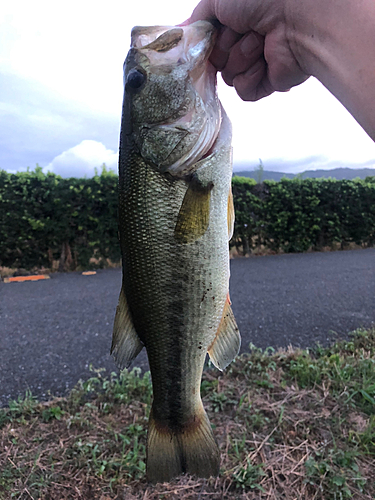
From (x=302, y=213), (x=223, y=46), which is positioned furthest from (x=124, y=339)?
(x=302, y=213)

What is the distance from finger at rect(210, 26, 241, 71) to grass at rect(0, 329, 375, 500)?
2.60 m

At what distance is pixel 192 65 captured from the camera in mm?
1566

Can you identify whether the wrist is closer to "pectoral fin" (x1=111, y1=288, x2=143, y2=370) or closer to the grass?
"pectoral fin" (x1=111, y1=288, x2=143, y2=370)

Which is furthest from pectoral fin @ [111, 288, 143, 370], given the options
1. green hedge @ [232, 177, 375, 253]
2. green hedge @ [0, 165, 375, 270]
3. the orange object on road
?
green hedge @ [232, 177, 375, 253]

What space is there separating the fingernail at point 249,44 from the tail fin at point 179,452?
199cm

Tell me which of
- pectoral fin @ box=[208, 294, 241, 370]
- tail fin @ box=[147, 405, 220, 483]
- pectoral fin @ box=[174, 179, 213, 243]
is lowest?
tail fin @ box=[147, 405, 220, 483]

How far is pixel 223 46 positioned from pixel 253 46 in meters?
0.16

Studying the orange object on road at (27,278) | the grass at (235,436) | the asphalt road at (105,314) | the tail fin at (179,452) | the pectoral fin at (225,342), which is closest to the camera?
the tail fin at (179,452)

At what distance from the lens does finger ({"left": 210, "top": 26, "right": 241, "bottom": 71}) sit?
1.77 meters

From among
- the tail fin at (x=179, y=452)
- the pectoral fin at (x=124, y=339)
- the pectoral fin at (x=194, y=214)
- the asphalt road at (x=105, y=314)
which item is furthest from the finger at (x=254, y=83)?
the asphalt road at (x=105, y=314)

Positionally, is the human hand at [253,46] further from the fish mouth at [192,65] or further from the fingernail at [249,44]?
the fish mouth at [192,65]

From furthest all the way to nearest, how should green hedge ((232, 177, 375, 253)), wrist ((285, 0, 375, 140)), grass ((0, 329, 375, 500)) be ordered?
green hedge ((232, 177, 375, 253)), grass ((0, 329, 375, 500)), wrist ((285, 0, 375, 140))

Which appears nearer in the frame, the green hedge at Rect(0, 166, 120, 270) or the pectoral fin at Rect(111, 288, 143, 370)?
the pectoral fin at Rect(111, 288, 143, 370)

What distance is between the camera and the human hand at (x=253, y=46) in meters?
1.58
